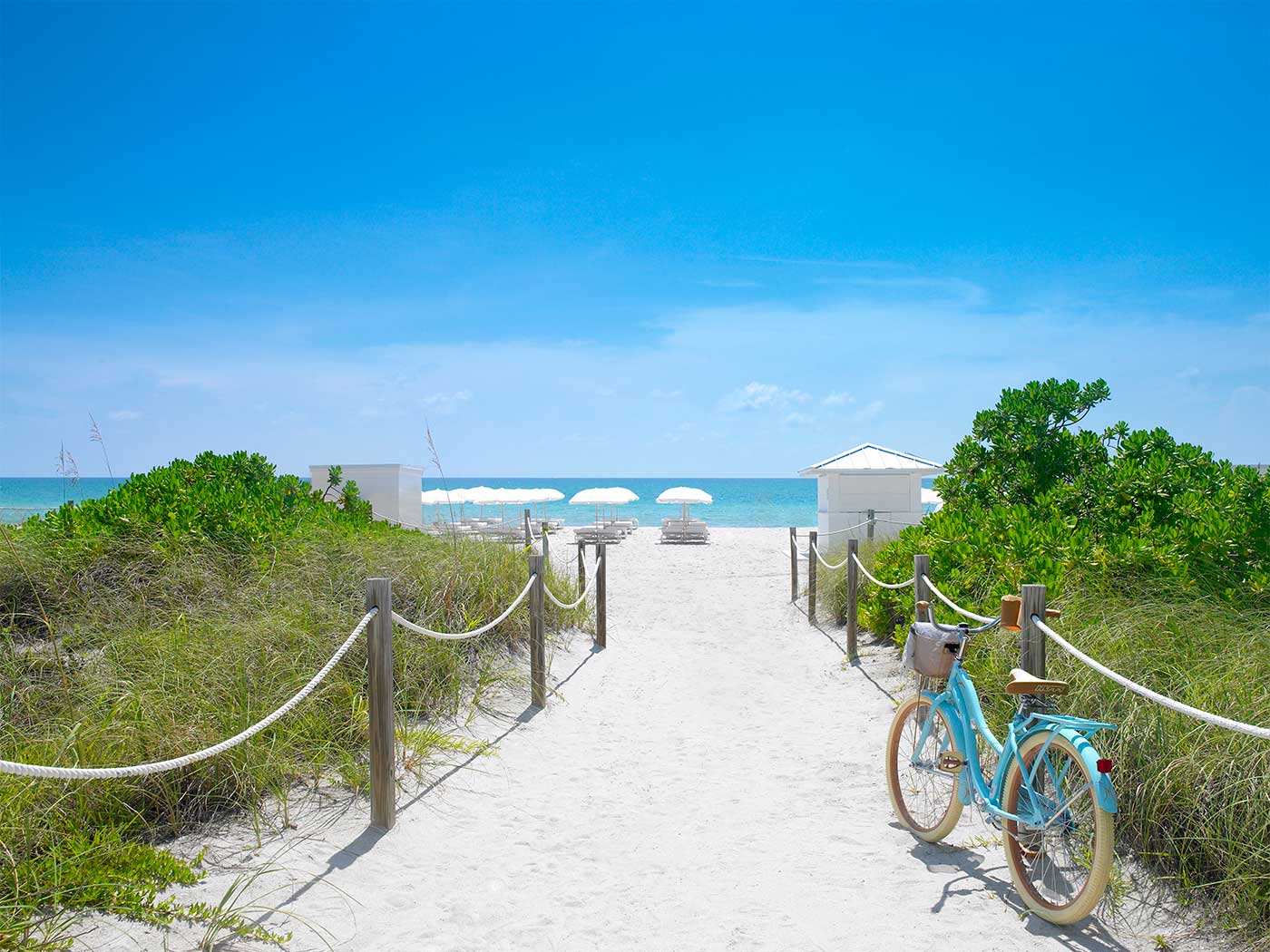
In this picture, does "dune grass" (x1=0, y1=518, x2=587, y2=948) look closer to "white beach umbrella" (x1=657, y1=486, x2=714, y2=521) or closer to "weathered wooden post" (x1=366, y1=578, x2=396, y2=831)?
"weathered wooden post" (x1=366, y1=578, x2=396, y2=831)

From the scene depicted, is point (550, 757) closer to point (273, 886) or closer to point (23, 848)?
point (273, 886)

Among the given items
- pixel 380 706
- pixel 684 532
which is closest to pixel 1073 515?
pixel 380 706

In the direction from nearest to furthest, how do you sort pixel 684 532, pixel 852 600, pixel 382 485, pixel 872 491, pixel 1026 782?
pixel 1026 782
pixel 852 600
pixel 382 485
pixel 872 491
pixel 684 532

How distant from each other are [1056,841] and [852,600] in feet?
18.0

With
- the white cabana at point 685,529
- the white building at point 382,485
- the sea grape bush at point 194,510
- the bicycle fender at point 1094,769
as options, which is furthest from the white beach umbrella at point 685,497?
the bicycle fender at point 1094,769

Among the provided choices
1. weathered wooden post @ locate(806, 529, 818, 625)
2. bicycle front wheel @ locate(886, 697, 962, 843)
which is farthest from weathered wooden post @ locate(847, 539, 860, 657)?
bicycle front wheel @ locate(886, 697, 962, 843)

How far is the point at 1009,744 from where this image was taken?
3826 millimetres

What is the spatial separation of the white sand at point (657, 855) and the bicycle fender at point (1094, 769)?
0.72 meters

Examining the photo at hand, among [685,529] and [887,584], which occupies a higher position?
[887,584]

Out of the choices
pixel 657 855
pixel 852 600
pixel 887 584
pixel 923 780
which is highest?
pixel 887 584

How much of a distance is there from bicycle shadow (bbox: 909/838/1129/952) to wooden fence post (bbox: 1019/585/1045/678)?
104 cm

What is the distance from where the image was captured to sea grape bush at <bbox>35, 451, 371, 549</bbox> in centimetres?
799

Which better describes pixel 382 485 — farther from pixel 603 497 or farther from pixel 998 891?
pixel 603 497

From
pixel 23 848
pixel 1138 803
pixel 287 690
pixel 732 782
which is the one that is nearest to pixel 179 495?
pixel 287 690
